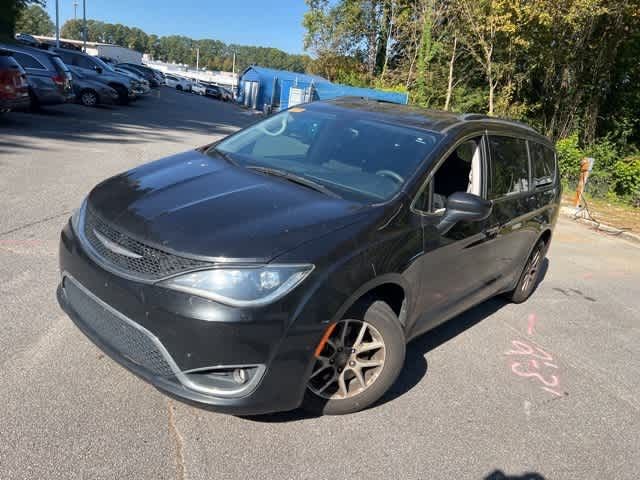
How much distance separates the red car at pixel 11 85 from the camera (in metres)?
10.9

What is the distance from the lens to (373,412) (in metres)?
3.34

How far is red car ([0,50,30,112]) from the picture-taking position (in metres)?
10.9

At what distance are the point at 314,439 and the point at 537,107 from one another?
69.8 ft

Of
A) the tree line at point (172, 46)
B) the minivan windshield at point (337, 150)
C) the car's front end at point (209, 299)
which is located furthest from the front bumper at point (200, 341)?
the tree line at point (172, 46)

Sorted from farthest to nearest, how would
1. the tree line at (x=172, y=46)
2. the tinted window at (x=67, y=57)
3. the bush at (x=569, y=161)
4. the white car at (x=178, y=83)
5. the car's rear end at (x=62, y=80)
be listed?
the tree line at (x=172, y=46), the white car at (x=178, y=83), the tinted window at (x=67, y=57), the bush at (x=569, y=161), the car's rear end at (x=62, y=80)

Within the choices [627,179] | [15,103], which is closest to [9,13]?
[15,103]

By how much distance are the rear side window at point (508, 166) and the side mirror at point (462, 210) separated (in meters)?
0.77

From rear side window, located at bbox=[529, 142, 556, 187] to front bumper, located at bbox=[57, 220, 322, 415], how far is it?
11.0 feet

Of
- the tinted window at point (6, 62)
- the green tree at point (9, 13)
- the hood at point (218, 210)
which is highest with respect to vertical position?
the green tree at point (9, 13)

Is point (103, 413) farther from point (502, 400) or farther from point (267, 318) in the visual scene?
point (502, 400)

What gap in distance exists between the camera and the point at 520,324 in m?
5.27

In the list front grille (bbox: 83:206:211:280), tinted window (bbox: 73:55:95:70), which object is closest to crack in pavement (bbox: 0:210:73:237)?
front grille (bbox: 83:206:211:280)

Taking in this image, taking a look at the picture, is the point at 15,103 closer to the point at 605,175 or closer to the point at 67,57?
the point at 67,57

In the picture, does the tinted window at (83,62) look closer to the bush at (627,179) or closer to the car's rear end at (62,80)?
the car's rear end at (62,80)
